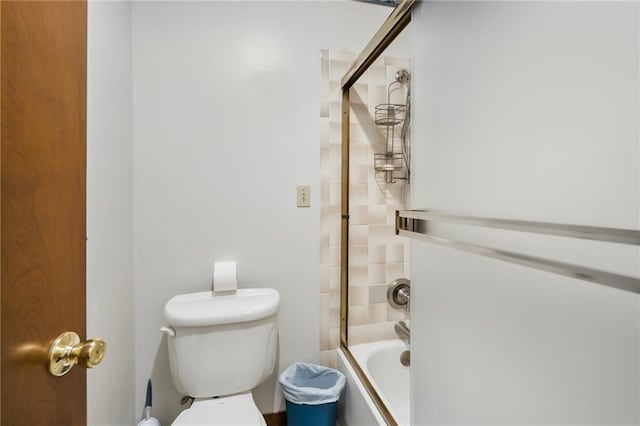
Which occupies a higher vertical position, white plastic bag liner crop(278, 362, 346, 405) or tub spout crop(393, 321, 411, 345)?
tub spout crop(393, 321, 411, 345)

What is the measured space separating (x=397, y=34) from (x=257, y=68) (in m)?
0.70

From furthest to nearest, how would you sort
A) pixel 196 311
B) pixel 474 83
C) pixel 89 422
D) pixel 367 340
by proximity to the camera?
pixel 367 340, pixel 196 311, pixel 89 422, pixel 474 83

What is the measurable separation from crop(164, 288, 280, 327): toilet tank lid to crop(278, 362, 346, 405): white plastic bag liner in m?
0.36

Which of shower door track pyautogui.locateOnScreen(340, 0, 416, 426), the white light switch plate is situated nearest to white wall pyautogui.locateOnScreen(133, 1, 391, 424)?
the white light switch plate

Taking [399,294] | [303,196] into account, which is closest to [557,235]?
[303,196]

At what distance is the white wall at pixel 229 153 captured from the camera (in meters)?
1.37

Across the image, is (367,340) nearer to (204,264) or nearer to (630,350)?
(204,264)

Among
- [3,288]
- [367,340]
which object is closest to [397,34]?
[3,288]

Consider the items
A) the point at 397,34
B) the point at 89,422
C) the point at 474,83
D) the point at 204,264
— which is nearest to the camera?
the point at 474,83

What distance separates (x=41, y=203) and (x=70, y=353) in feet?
0.80

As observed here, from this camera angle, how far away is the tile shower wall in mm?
1563

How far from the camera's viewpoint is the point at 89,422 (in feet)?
3.00

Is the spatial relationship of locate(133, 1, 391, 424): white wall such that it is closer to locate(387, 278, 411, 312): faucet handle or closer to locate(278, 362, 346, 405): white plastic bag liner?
locate(278, 362, 346, 405): white plastic bag liner

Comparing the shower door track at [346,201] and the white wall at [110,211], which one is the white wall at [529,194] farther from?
the white wall at [110,211]
